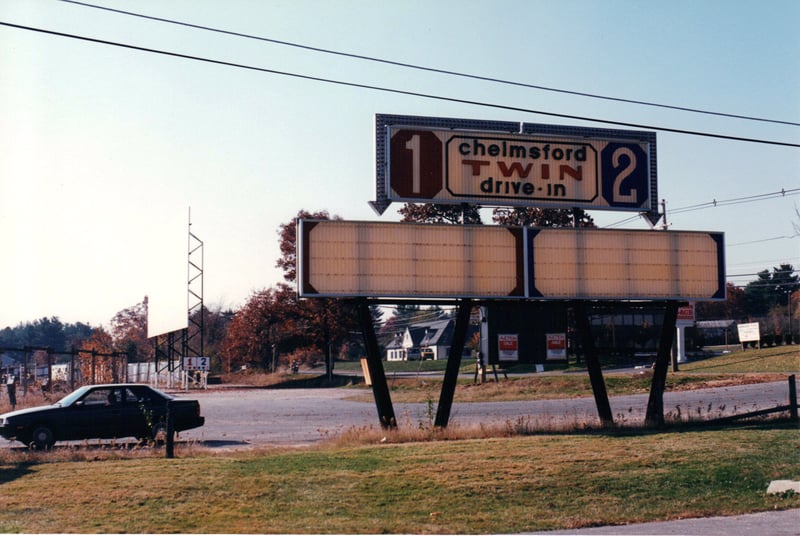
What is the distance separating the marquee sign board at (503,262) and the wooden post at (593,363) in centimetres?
69

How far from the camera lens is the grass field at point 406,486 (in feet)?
35.9

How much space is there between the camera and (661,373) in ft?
67.3

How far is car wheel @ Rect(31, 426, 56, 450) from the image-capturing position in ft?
64.1

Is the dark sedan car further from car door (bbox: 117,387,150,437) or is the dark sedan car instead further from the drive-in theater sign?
the drive-in theater sign

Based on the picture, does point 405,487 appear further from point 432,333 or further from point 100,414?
point 432,333

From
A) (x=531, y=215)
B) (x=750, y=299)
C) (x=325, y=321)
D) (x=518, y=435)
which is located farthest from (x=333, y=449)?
(x=750, y=299)

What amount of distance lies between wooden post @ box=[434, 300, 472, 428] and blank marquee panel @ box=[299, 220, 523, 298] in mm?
768

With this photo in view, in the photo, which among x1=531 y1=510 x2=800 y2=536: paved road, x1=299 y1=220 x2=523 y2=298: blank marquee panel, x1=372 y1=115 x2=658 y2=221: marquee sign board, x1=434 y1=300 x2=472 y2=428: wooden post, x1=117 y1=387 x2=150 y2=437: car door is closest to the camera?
x1=531 y1=510 x2=800 y2=536: paved road

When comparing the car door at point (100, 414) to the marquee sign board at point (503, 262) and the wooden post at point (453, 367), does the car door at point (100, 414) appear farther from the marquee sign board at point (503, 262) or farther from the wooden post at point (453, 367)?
the wooden post at point (453, 367)

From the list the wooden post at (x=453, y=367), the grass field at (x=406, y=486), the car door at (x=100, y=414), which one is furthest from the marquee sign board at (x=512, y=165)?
the car door at (x=100, y=414)

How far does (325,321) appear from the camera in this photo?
201ft

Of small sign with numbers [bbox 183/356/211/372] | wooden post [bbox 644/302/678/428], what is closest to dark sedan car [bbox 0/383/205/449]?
wooden post [bbox 644/302/678/428]

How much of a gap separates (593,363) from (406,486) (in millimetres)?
8862

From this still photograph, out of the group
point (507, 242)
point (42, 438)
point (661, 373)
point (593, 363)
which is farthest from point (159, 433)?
point (661, 373)
